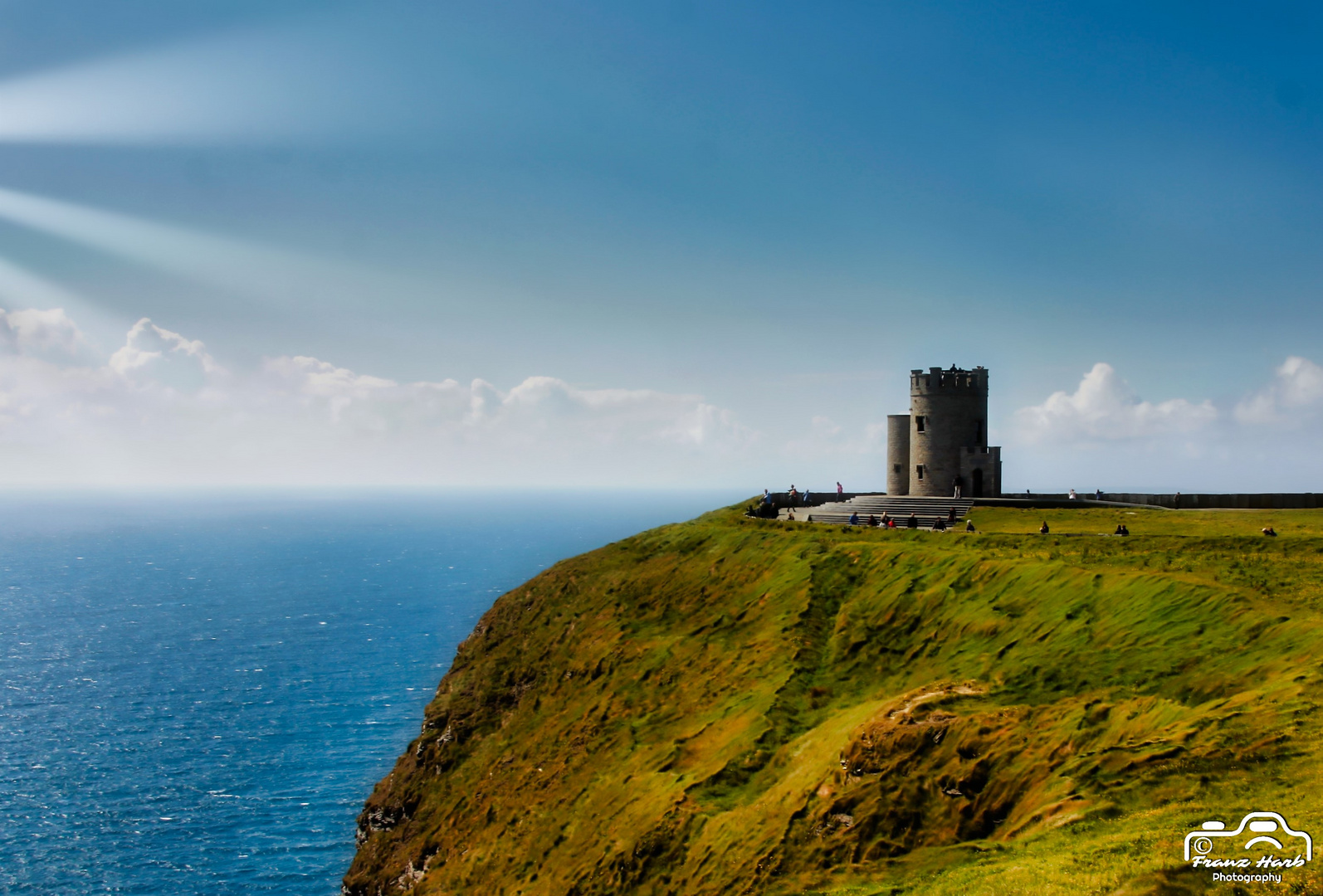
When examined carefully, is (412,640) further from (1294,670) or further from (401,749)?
(1294,670)

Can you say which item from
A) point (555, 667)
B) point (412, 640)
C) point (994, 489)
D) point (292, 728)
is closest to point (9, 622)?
point (412, 640)

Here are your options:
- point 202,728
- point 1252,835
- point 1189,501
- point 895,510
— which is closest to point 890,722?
point 1252,835

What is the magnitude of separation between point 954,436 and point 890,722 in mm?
43338

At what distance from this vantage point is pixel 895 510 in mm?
54812

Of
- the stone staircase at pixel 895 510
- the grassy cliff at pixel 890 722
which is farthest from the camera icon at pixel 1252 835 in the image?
the stone staircase at pixel 895 510

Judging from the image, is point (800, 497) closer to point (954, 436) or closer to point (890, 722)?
point (954, 436)

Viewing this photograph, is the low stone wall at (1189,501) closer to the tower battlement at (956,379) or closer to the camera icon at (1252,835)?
the tower battlement at (956,379)

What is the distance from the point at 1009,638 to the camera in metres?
25.9

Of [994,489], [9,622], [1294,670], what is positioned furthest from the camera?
[9,622]

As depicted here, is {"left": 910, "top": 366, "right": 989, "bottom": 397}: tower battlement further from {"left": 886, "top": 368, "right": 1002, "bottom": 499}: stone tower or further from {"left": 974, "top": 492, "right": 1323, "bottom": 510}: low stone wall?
{"left": 974, "top": 492, "right": 1323, "bottom": 510}: low stone wall

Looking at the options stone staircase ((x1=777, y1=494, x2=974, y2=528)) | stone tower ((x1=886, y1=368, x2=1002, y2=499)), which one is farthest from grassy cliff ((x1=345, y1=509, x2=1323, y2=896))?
stone tower ((x1=886, y1=368, x2=1002, y2=499))

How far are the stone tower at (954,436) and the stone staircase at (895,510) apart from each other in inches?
122

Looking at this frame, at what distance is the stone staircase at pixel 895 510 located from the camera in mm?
52406

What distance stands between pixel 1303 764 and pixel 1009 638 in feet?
38.3
